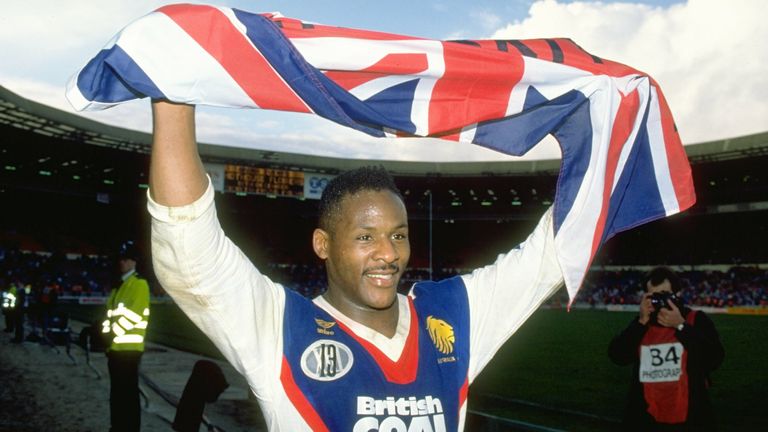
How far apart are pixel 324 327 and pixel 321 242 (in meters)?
0.33

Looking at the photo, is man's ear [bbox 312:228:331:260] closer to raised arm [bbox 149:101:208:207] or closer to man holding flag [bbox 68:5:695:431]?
man holding flag [bbox 68:5:695:431]

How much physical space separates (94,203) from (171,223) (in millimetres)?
44020

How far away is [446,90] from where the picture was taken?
8.51 ft

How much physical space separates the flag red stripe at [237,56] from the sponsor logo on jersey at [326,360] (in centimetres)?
80

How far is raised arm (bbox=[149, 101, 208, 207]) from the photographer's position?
1644 millimetres

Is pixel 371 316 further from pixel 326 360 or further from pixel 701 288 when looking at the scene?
pixel 701 288

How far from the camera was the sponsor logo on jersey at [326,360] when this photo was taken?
194 centimetres

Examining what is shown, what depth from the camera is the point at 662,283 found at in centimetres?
452

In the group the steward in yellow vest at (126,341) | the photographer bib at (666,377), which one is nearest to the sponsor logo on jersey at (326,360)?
the photographer bib at (666,377)

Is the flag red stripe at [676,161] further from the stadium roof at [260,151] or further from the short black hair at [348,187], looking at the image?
the stadium roof at [260,151]

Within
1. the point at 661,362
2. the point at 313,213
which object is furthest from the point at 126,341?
the point at 313,213

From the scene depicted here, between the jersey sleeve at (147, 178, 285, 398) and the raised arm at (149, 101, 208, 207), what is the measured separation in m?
0.03

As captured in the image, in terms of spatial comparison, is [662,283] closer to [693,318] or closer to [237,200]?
[693,318]

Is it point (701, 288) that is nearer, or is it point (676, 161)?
point (676, 161)
